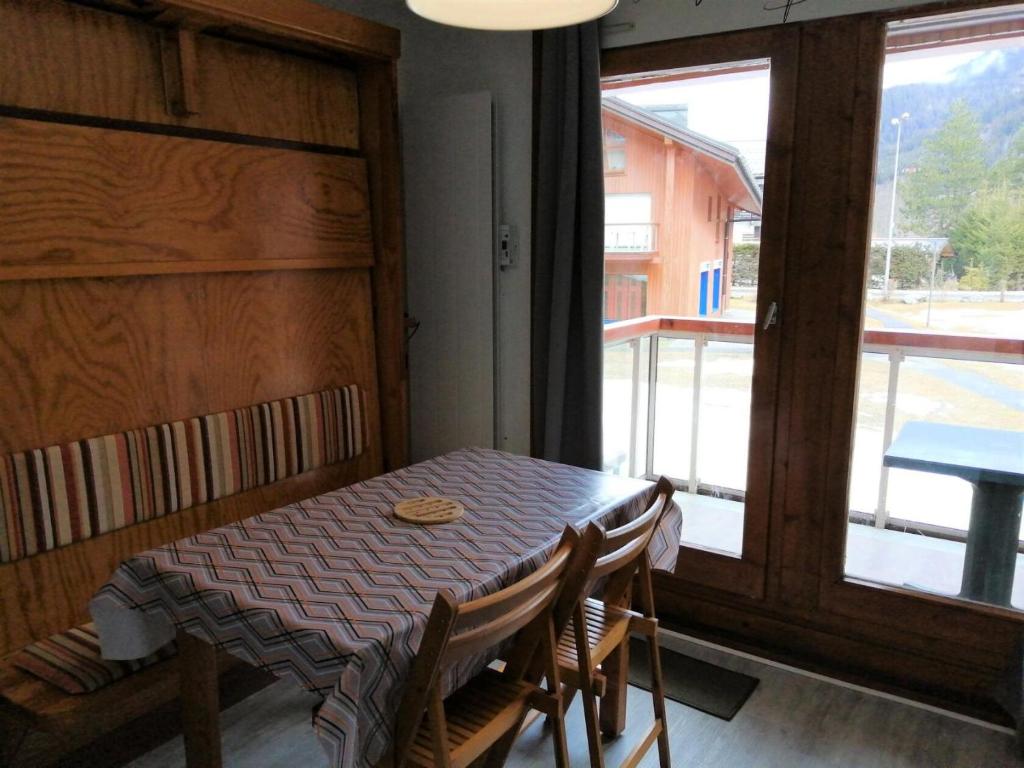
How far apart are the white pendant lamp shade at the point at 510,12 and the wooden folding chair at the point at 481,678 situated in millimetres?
1140

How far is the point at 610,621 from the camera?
2.00 metres

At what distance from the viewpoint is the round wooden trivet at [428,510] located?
1851 mm

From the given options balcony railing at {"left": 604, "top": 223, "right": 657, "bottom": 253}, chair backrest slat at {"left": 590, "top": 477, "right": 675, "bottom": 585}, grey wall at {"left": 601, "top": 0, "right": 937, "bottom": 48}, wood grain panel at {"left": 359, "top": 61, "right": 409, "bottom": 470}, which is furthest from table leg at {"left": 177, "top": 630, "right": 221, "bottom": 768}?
grey wall at {"left": 601, "top": 0, "right": 937, "bottom": 48}

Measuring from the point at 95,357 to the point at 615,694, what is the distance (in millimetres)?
1794

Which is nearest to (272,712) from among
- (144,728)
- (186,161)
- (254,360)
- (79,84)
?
(144,728)

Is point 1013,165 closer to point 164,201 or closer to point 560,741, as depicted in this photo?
point 560,741

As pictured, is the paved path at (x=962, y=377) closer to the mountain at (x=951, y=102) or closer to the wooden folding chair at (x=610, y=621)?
the mountain at (x=951, y=102)

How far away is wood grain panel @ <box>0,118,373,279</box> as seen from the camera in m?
2.04

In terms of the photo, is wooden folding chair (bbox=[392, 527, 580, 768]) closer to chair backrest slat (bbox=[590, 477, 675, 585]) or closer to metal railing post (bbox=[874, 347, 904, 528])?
chair backrest slat (bbox=[590, 477, 675, 585])

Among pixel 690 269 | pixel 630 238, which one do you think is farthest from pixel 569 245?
pixel 690 269

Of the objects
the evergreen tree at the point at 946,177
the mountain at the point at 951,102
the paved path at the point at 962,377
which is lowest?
the paved path at the point at 962,377

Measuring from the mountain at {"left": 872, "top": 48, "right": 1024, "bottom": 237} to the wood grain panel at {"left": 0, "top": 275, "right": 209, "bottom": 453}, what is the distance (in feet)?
7.25

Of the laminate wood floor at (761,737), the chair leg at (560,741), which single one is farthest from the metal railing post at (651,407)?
the chair leg at (560,741)

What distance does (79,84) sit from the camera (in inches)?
84.8
